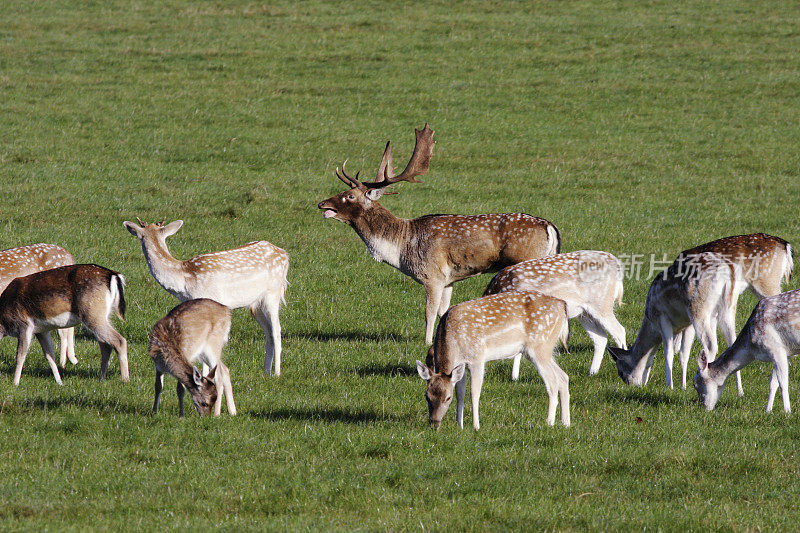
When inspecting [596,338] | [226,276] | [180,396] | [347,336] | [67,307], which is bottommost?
[347,336]

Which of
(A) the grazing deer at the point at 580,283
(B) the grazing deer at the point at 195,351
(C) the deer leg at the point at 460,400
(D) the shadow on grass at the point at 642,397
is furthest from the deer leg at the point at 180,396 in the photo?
(D) the shadow on grass at the point at 642,397

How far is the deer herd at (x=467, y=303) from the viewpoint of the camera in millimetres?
8133

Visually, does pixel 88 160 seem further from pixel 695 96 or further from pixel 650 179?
pixel 695 96

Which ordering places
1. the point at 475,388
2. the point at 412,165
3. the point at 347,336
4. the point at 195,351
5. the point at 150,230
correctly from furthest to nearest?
the point at 412,165 < the point at 347,336 < the point at 150,230 < the point at 195,351 < the point at 475,388

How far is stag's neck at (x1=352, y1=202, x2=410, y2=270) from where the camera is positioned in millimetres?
12336

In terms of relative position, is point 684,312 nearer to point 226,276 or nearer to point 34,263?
point 226,276

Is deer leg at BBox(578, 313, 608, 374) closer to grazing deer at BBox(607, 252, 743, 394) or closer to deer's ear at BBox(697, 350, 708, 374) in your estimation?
grazing deer at BBox(607, 252, 743, 394)

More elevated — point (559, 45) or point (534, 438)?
point (559, 45)

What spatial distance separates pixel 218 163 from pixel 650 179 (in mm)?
9049

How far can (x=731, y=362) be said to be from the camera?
881 cm

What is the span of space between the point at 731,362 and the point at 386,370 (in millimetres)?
3335

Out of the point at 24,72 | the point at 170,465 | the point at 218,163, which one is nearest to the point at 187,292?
the point at 170,465

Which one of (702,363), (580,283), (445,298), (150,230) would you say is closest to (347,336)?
(445,298)

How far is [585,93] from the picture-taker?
26.2 metres
